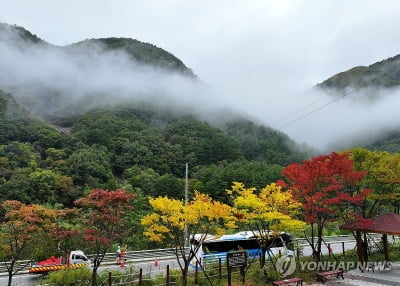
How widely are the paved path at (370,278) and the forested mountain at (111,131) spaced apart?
28.3 m

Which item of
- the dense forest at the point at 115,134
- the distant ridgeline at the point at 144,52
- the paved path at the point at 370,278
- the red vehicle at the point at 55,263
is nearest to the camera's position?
Answer: the paved path at the point at 370,278

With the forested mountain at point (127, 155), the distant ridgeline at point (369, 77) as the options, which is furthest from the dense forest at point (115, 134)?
the distant ridgeline at point (369, 77)

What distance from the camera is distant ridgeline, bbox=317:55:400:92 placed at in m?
96.7

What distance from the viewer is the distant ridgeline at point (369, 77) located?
96688mm

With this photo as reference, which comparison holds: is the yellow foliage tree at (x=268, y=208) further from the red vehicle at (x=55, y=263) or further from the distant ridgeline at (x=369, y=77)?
the distant ridgeline at (x=369, y=77)

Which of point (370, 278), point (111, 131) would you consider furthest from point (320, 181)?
→ point (111, 131)

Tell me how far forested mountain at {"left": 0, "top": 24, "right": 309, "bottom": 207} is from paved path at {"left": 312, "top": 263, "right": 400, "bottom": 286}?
28342 mm

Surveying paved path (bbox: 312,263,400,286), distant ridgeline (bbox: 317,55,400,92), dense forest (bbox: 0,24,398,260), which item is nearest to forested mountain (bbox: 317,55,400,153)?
distant ridgeline (bbox: 317,55,400,92)

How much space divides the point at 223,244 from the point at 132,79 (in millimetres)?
115302

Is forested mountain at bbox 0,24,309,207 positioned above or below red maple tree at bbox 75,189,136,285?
above

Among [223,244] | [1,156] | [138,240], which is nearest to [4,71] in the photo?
[1,156]

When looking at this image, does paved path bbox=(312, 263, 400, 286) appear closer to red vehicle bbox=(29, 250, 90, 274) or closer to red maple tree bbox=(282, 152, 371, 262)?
red maple tree bbox=(282, 152, 371, 262)

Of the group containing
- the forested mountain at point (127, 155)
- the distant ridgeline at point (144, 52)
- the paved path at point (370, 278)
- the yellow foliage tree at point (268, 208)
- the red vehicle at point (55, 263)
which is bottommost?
the paved path at point (370, 278)

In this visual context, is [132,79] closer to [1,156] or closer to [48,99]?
[48,99]
